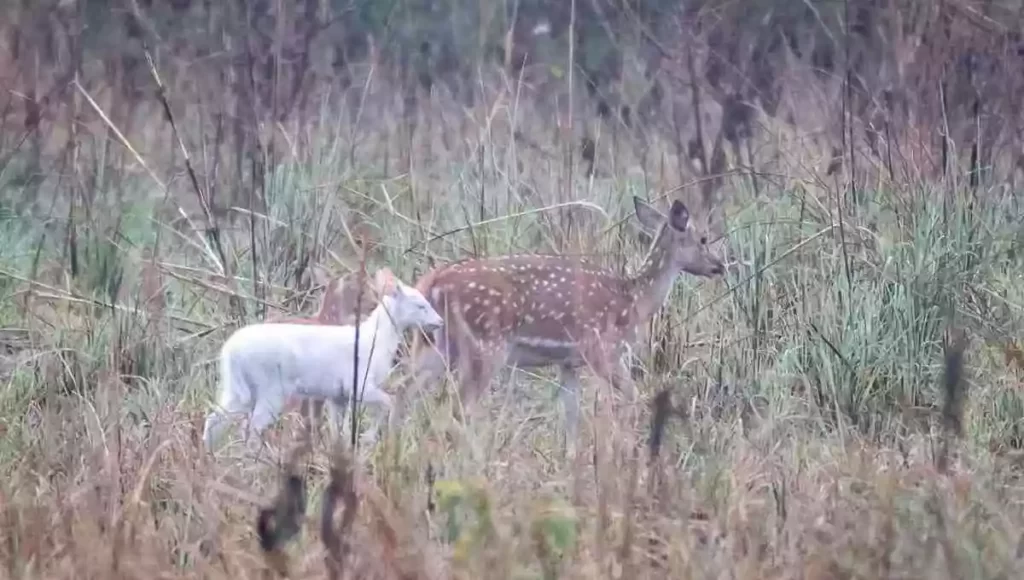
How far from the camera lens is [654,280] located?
6.45 meters

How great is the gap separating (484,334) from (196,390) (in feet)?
3.46

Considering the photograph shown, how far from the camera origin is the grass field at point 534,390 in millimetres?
3600

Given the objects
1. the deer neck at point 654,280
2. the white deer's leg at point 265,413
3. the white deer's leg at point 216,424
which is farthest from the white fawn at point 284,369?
the deer neck at point 654,280

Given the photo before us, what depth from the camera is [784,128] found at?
8195 mm

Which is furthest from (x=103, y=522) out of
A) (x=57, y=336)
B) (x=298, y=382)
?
(x=57, y=336)

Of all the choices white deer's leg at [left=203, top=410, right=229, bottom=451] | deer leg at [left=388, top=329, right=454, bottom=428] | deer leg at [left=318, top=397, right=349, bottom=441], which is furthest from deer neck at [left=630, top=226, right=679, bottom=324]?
white deer's leg at [left=203, top=410, right=229, bottom=451]

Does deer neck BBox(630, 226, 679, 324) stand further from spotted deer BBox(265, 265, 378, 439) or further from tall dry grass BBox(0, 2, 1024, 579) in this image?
spotted deer BBox(265, 265, 378, 439)

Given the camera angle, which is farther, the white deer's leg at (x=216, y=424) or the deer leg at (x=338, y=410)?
the deer leg at (x=338, y=410)

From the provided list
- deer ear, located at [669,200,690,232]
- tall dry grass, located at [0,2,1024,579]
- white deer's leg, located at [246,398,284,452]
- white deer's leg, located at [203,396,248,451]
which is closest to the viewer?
tall dry grass, located at [0,2,1024,579]

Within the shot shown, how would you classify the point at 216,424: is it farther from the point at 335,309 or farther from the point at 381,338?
the point at 335,309

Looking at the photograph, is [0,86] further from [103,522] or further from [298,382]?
[103,522]

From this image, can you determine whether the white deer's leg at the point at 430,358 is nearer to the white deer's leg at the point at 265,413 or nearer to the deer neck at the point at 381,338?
the deer neck at the point at 381,338

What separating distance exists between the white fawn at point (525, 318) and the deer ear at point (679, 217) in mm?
435

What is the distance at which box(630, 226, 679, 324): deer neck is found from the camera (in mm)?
6277
